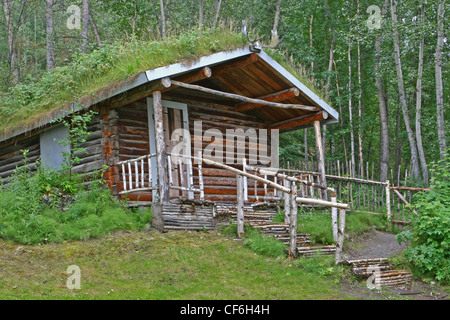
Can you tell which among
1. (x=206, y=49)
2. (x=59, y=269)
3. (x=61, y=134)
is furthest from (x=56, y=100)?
(x=59, y=269)

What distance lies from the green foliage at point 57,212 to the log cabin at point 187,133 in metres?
0.59

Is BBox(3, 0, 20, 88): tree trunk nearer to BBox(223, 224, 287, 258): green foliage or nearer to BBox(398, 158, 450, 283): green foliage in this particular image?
BBox(223, 224, 287, 258): green foliage

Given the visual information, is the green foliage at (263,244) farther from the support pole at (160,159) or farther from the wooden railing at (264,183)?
the support pole at (160,159)

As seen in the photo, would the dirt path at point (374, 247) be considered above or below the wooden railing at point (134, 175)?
below

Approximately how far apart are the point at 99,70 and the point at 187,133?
2.80 meters

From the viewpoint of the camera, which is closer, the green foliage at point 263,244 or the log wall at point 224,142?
the green foliage at point 263,244

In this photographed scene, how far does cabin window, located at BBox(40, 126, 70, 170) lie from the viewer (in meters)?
12.4

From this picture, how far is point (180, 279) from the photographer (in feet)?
24.7

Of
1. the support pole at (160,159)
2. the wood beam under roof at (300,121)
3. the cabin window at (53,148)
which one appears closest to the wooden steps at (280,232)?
the support pole at (160,159)

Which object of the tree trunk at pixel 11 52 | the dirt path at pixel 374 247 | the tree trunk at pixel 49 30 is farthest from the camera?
the tree trunk at pixel 11 52

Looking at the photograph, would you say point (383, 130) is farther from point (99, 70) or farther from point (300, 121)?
point (99, 70)

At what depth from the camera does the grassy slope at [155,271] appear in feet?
22.4

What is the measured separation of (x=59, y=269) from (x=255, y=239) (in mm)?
3752

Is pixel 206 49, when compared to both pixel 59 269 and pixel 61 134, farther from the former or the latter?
pixel 59 269
